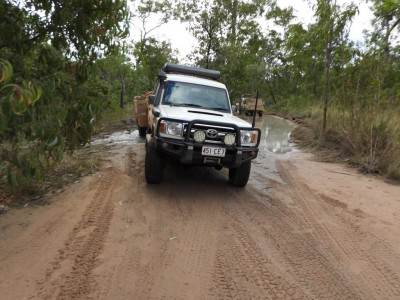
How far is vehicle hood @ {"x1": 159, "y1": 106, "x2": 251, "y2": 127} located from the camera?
5.71 m

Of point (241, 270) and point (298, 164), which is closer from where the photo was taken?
point (241, 270)

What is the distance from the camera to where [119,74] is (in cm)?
1994

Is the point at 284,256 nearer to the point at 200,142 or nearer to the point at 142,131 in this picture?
the point at 200,142

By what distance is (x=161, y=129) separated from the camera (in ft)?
18.5

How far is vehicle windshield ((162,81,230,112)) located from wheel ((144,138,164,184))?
1.34 m

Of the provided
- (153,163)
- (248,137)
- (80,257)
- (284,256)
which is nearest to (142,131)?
(153,163)

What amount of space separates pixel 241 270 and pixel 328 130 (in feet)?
30.7

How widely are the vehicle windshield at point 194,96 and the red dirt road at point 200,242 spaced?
56.4 inches

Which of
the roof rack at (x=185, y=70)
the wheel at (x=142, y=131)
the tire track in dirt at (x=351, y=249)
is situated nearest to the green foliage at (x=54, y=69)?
the tire track in dirt at (x=351, y=249)

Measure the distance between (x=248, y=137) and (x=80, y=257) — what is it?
3.22 metres

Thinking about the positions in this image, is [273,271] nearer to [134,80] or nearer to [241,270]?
[241,270]

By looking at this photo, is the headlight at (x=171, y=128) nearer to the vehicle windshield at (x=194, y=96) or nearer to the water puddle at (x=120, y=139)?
the vehicle windshield at (x=194, y=96)

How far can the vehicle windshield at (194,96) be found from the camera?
6998 mm

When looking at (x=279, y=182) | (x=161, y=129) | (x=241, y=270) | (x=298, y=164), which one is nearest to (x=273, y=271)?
(x=241, y=270)
